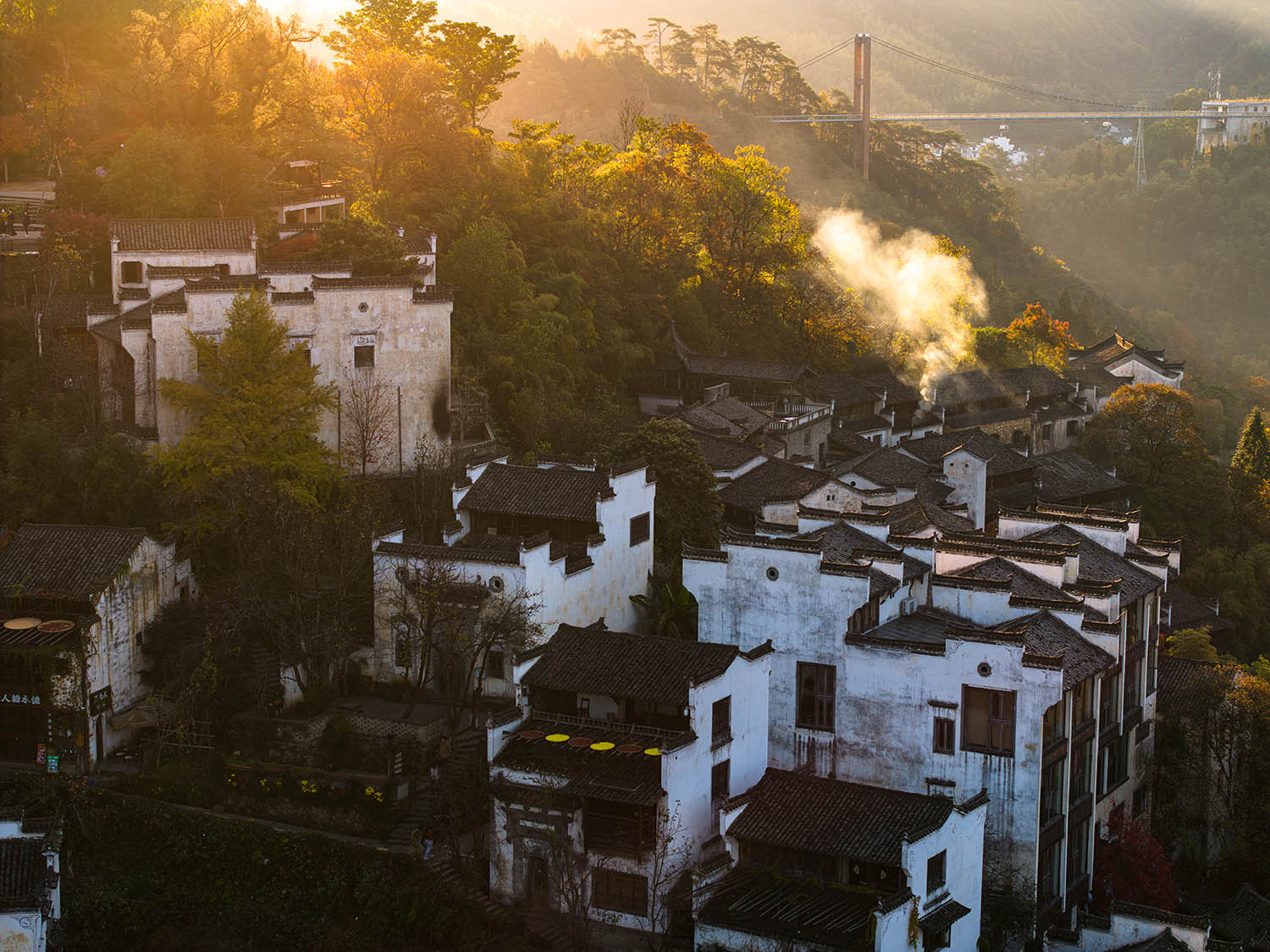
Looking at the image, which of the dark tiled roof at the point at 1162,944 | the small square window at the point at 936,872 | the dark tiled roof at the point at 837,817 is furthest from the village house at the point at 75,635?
the dark tiled roof at the point at 1162,944

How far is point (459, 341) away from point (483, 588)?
45.7ft

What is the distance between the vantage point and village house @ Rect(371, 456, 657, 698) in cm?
3119

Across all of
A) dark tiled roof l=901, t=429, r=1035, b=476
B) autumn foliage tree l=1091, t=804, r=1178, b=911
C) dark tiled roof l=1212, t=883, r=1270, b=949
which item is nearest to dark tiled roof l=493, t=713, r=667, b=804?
autumn foliage tree l=1091, t=804, r=1178, b=911

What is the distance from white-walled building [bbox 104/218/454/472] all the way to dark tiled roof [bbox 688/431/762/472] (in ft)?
23.0

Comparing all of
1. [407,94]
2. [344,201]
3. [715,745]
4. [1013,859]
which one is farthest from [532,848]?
[407,94]

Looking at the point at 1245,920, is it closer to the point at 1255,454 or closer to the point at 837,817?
the point at 837,817

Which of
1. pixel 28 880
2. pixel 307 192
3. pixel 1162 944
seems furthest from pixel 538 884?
pixel 307 192

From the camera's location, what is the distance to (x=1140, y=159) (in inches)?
4737

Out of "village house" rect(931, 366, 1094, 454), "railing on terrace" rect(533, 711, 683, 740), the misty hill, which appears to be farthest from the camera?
the misty hill

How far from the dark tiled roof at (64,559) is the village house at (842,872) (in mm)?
13052

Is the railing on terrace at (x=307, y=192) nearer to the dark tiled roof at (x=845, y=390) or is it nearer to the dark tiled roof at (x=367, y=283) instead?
the dark tiled roof at (x=367, y=283)

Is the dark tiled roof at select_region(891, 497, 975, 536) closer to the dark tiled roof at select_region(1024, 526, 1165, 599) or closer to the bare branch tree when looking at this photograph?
the dark tiled roof at select_region(1024, 526, 1165, 599)

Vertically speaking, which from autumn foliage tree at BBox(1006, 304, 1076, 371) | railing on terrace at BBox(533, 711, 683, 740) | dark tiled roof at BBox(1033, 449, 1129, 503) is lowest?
railing on terrace at BBox(533, 711, 683, 740)

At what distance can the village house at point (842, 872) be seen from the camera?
80.3ft
